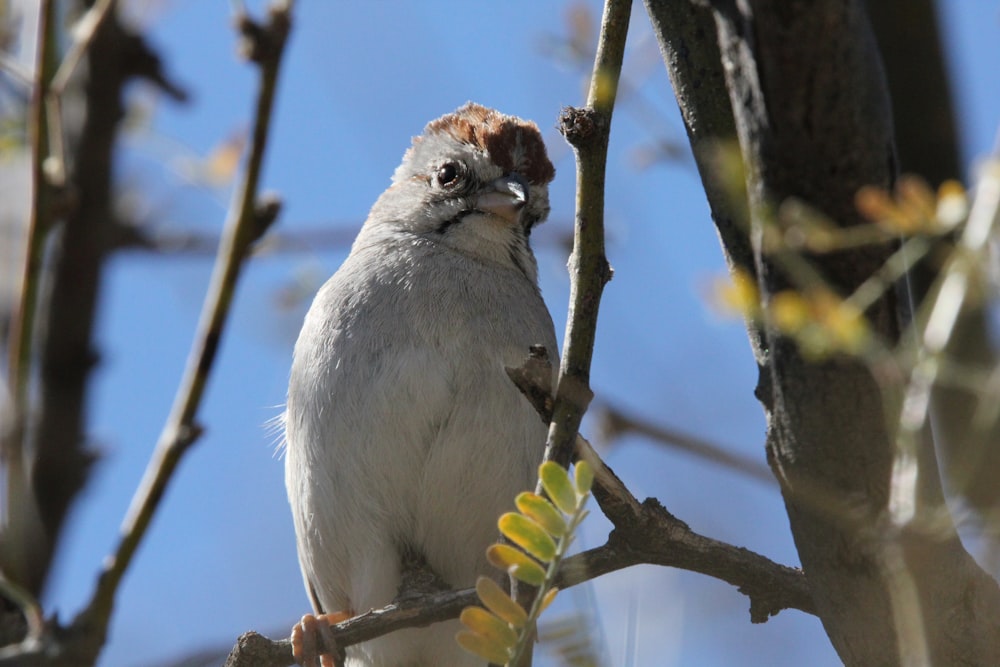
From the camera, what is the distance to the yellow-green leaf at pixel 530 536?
8.47 ft

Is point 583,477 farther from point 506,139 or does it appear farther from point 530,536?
point 506,139

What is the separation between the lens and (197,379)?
7.11 feet

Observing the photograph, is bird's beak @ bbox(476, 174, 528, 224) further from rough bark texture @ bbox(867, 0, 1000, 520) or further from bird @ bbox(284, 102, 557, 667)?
rough bark texture @ bbox(867, 0, 1000, 520)

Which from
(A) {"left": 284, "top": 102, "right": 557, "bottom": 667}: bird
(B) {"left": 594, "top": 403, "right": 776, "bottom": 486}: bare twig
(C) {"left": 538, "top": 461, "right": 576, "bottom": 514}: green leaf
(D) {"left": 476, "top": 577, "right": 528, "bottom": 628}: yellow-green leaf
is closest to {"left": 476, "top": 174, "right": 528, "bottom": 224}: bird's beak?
(A) {"left": 284, "top": 102, "right": 557, "bottom": 667}: bird

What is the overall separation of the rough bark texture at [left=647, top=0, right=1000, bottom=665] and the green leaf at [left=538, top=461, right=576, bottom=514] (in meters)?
0.43

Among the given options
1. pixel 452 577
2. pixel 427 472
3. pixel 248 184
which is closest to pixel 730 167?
pixel 248 184

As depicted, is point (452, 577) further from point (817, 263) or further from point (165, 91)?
point (817, 263)

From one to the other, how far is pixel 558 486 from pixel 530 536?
13 centimetres

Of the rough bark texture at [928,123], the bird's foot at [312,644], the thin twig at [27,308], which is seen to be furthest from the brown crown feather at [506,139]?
the thin twig at [27,308]

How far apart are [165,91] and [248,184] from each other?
9.82 ft

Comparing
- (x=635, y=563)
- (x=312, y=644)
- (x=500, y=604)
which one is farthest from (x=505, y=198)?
(x=500, y=604)

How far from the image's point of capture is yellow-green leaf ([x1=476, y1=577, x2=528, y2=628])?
2.50 m

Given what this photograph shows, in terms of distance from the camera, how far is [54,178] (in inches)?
98.7

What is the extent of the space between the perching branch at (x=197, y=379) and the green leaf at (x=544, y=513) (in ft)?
2.40
